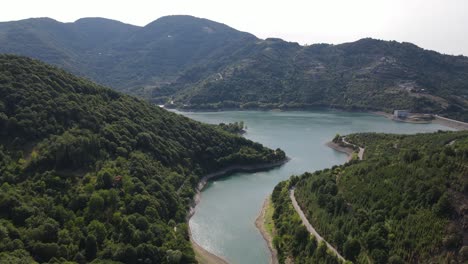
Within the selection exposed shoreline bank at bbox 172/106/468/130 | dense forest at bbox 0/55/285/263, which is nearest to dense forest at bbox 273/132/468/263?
dense forest at bbox 0/55/285/263

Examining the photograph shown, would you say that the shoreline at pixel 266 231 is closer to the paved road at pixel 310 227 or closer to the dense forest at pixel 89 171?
the paved road at pixel 310 227

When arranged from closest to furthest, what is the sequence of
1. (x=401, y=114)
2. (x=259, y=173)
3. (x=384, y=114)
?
(x=259, y=173) → (x=401, y=114) → (x=384, y=114)

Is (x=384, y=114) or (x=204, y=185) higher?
(x=384, y=114)

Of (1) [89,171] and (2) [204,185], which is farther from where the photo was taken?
(2) [204,185]

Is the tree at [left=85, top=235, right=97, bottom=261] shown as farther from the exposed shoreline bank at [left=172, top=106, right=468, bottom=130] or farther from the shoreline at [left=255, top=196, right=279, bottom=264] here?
the exposed shoreline bank at [left=172, top=106, right=468, bottom=130]

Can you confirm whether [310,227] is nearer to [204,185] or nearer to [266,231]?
[266,231]

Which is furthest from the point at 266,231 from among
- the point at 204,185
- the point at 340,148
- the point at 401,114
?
the point at 401,114

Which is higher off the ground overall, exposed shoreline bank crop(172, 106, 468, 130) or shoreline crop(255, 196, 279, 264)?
exposed shoreline bank crop(172, 106, 468, 130)
